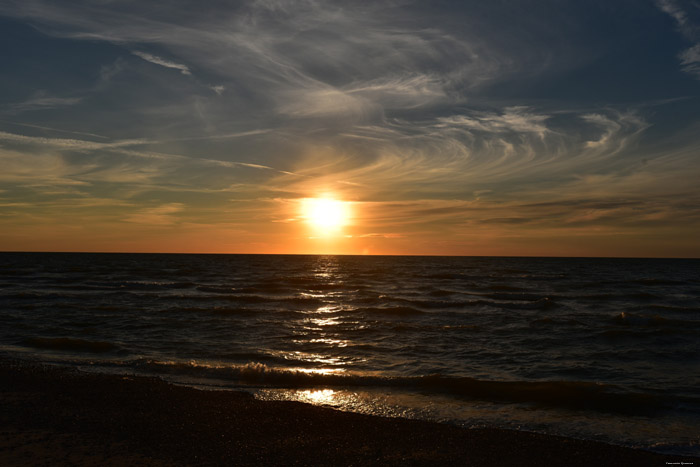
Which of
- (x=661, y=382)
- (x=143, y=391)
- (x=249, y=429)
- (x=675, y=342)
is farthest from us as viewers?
(x=675, y=342)

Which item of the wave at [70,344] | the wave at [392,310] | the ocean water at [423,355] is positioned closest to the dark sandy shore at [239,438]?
the ocean water at [423,355]

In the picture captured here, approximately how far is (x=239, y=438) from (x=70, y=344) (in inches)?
493

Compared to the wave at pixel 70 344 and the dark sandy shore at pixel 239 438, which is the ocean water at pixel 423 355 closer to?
the wave at pixel 70 344

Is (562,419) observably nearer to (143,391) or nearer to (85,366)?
(143,391)

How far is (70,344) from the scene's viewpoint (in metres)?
16.8

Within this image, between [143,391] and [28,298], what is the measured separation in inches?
1124

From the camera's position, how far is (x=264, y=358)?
49.4 feet

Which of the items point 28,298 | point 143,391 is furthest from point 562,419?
point 28,298

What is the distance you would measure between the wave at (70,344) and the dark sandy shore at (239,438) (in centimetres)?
609

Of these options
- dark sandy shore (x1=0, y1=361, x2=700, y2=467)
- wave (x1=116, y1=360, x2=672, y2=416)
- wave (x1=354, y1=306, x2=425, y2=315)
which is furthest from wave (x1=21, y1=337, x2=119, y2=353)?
wave (x1=354, y1=306, x2=425, y2=315)

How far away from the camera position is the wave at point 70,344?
16.3 m

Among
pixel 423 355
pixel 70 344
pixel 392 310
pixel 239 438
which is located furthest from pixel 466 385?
pixel 392 310

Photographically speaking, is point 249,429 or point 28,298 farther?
point 28,298

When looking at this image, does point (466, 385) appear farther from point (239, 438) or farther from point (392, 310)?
point (392, 310)
